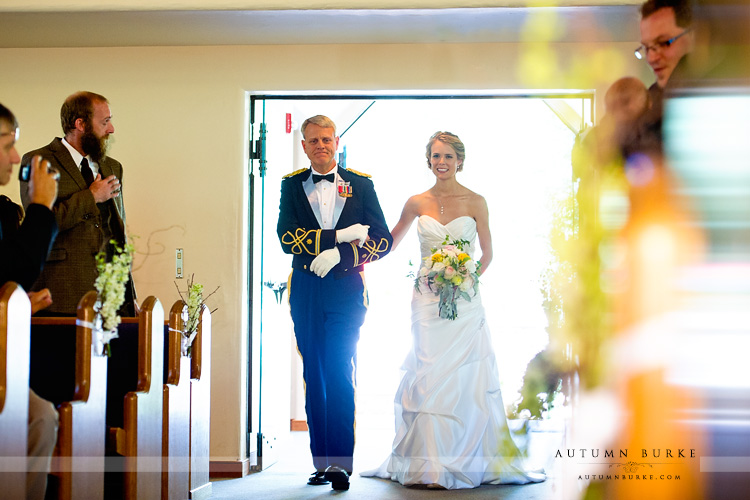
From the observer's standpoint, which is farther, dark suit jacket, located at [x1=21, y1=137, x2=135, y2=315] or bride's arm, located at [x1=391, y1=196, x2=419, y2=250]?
bride's arm, located at [x1=391, y1=196, x2=419, y2=250]

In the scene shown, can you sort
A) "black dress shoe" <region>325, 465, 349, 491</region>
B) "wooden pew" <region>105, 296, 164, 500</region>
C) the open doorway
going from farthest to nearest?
the open doorway
"black dress shoe" <region>325, 465, 349, 491</region>
"wooden pew" <region>105, 296, 164, 500</region>

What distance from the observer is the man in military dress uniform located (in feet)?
14.8

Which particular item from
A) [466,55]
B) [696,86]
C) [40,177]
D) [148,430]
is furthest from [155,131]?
[696,86]

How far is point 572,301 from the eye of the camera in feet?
2.94

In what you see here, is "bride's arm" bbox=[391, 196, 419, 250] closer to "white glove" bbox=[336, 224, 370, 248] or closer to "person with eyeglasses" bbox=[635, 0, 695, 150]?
"white glove" bbox=[336, 224, 370, 248]

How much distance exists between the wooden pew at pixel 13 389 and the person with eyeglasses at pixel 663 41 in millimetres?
1886

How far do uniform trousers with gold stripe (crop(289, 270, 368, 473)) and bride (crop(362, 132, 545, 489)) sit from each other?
0.43 meters

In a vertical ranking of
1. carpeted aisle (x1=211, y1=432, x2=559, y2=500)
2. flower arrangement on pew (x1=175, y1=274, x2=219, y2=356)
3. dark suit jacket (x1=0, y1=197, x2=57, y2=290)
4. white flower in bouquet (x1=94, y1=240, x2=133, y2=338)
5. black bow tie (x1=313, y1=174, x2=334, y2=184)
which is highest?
black bow tie (x1=313, y1=174, x2=334, y2=184)

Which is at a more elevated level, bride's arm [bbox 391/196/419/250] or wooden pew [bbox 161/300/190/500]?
bride's arm [bbox 391/196/419/250]

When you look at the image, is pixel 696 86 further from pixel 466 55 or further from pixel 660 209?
pixel 466 55

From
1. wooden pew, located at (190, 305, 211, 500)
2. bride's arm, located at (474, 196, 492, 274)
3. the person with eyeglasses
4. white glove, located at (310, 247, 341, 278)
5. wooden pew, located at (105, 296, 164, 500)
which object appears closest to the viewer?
the person with eyeglasses

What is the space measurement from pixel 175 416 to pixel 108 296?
101 centimetres

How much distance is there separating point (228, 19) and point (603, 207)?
13.9 ft

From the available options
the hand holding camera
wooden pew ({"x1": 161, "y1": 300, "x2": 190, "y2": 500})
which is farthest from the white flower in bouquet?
wooden pew ({"x1": 161, "y1": 300, "x2": 190, "y2": 500})
